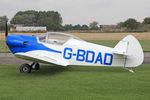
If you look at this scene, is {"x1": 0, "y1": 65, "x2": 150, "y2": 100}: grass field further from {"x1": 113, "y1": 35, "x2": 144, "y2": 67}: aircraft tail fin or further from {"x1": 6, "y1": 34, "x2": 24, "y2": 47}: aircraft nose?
{"x1": 6, "y1": 34, "x2": 24, "y2": 47}: aircraft nose

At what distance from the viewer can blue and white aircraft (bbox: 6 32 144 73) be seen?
9.20 meters

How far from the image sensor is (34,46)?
30.9 ft

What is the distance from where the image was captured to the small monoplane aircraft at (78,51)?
9.20 metres

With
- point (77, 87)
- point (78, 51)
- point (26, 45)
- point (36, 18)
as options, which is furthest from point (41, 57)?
point (36, 18)

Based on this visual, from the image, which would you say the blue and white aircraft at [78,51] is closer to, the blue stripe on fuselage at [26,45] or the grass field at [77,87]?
the blue stripe on fuselage at [26,45]

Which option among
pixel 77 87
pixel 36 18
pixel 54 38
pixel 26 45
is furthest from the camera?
pixel 36 18

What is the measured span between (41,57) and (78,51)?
64.4 inches

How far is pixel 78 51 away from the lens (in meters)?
9.35

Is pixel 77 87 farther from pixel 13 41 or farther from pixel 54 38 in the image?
pixel 13 41

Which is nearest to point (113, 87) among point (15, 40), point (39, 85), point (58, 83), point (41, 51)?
point (58, 83)

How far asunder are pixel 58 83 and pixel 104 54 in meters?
2.86

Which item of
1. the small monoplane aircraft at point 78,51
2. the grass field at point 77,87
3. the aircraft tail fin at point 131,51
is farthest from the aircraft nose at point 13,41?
the aircraft tail fin at point 131,51

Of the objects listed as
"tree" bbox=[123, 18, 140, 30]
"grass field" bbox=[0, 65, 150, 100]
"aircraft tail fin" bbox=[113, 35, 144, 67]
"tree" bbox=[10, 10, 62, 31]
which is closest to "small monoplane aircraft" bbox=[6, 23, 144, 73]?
"aircraft tail fin" bbox=[113, 35, 144, 67]

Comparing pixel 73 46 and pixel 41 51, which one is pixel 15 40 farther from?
pixel 73 46
